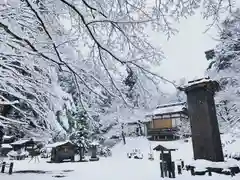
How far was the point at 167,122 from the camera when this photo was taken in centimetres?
3406

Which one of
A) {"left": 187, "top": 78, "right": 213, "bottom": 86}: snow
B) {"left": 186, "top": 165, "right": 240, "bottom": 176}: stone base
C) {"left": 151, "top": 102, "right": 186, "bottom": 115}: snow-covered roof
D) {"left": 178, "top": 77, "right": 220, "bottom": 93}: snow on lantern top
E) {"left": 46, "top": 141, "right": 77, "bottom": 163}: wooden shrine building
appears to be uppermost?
{"left": 151, "top": 102, "right": 186, "bottom": 115}: snow-covered roof

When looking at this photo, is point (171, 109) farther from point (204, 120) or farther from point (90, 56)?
point (90, 56)

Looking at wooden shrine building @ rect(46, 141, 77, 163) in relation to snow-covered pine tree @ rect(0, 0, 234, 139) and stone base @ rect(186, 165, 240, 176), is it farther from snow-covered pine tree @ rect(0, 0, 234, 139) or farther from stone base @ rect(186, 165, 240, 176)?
snow-covered pine tree @ rect(0, 0, 234, 139)

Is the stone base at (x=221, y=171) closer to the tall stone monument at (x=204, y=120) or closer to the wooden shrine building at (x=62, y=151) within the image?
the tall stone monument at (x=204, y=120)

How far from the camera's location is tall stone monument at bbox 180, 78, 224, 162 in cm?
1009

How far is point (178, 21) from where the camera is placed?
319 cm

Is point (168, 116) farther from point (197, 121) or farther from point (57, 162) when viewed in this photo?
point (197, 121)

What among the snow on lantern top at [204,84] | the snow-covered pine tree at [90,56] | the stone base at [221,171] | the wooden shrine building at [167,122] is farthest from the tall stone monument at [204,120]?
the wooden shrine building at [167,122]

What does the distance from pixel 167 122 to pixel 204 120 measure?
2394 centimetres

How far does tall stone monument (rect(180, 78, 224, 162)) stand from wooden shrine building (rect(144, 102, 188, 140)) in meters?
21.2

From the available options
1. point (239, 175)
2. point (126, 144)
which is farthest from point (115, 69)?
point (126, 144)

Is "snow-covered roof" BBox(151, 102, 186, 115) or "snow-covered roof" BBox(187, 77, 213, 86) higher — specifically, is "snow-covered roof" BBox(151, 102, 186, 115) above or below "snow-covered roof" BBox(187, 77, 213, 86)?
above

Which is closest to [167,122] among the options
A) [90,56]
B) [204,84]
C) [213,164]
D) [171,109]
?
[171,109]

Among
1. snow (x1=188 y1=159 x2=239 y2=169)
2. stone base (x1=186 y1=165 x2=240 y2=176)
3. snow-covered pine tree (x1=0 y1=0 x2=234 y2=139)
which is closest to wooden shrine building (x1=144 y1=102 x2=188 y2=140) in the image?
snow (x1=188 y1=159 x2=239 y2=169)
